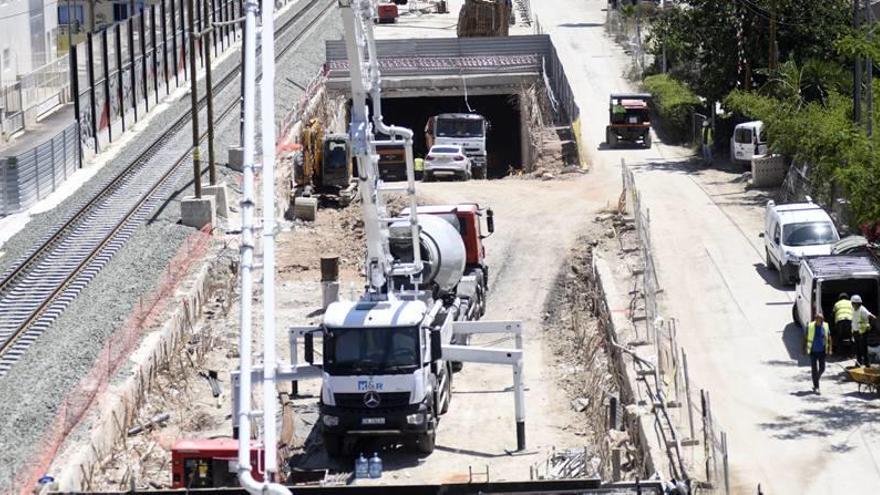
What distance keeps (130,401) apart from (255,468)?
8445 millimetres

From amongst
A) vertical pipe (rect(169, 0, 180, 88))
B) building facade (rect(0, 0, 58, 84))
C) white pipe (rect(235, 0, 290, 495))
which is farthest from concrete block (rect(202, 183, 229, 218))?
building facade (rect(0, 0, 58, 84))

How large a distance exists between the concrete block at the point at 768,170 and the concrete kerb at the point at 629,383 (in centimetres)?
1137

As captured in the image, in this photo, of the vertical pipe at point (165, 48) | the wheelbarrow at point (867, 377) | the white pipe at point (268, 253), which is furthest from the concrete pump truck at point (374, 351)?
the vertical pipe at point (165, 48)

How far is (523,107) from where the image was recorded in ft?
256

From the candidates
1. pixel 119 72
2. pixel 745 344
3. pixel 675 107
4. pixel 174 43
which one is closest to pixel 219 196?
pixel 119 72

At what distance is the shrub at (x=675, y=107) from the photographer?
6781cm

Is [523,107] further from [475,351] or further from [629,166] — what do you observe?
[475,351]

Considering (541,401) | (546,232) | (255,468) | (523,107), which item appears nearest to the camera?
(255,468)

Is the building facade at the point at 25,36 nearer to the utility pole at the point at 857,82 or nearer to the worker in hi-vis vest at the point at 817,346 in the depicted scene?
the utility pole at the point at 857,82

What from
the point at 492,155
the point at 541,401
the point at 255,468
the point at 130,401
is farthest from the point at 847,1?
the point at 255,468

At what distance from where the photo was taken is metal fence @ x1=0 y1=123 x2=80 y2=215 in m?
49.2

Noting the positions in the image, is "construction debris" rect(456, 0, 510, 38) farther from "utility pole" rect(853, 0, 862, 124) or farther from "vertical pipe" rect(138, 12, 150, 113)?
"utility pole" rect(853, 0, 862, 124)

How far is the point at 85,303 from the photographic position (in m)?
39.5

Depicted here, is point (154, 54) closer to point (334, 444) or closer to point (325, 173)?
point (325, 173)
